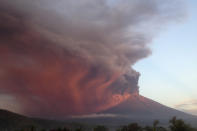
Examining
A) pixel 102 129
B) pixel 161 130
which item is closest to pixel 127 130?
pixel 161 130

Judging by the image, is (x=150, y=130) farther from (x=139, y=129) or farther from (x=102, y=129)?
(x=102, y=129)

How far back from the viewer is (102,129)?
139750mm

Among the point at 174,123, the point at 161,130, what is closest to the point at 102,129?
the point at 161,130

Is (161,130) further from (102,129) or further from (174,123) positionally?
(102,129)

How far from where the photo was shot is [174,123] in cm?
6531

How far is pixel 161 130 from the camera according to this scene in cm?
8588

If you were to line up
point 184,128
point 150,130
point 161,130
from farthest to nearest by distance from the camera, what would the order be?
point 150,130 < point 161,130 < point 184,128

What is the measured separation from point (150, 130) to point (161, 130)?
682 inches

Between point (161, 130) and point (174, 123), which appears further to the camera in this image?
point (161, 130)

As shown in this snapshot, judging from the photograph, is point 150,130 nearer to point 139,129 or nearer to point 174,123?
point 139,129

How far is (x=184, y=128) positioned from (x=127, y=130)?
139 feet

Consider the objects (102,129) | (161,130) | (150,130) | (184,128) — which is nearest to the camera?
(184,128)

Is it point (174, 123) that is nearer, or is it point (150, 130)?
point (174, 123)

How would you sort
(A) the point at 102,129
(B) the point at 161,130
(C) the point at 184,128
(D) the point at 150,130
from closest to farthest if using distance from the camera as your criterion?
(C) the point at 184,128 < (B) the point at 161,130 < (D) the point at 150,130 < (A) the point at 102,129
